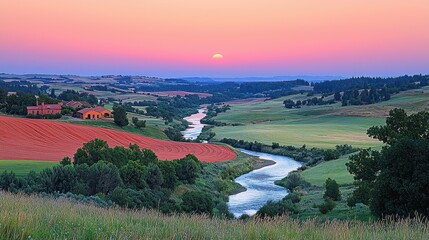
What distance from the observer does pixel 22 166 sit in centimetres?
4097

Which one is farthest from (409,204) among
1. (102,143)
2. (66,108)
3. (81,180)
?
(66,108)

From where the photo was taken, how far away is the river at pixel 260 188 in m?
36.1

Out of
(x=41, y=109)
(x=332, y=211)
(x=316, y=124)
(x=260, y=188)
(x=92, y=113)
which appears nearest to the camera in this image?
(x=332, y=211)

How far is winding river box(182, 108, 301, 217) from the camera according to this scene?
36.2m

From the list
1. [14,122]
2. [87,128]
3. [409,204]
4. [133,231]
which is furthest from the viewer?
[87,128]

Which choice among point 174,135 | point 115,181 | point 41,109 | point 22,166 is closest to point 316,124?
point 174,135

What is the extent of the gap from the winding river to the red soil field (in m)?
7.54

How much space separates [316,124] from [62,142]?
72.3 m

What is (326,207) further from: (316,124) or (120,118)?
(316,124)

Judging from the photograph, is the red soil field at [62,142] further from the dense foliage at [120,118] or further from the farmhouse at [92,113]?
the farmhouse at [92,113]

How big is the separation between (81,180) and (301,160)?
45.3 metres

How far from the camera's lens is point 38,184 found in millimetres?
29156

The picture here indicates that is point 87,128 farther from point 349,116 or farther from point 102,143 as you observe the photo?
point 349,116

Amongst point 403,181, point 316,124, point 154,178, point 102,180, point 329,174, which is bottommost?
point 329,174
